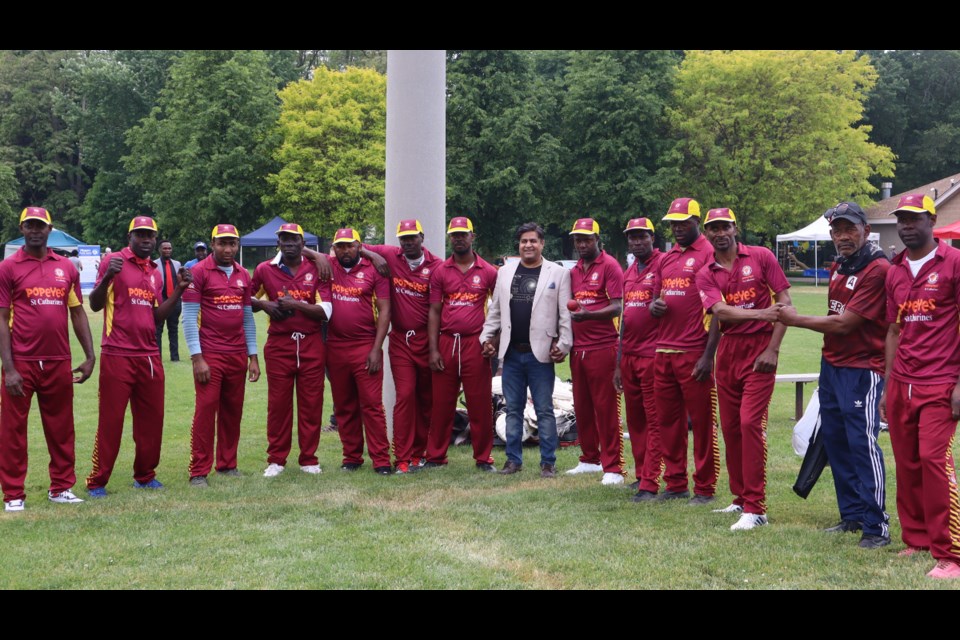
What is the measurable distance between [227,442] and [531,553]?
406 centimetres

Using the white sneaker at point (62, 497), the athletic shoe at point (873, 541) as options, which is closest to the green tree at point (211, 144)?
the white sneaker at point (62, 497)

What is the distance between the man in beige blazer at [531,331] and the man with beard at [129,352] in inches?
119

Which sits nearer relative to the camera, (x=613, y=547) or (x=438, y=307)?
(x=613, y=547)

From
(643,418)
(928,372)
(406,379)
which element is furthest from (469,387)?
(928,372)

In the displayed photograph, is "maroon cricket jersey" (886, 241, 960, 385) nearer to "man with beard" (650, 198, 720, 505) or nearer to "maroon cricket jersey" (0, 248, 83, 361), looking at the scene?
"man with beard" (650, 198, 720, 505)

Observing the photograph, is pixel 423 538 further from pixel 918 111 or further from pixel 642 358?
pixel 918 111

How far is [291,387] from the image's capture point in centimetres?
960

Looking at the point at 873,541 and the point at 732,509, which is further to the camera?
the point at 732,509

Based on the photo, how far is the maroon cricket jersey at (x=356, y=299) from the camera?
962cm

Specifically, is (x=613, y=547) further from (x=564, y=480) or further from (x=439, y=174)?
(x=439, y=174)

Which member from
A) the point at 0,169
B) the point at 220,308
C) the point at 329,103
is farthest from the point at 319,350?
the point at 0,169

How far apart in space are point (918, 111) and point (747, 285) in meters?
66.2

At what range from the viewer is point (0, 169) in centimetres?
5066

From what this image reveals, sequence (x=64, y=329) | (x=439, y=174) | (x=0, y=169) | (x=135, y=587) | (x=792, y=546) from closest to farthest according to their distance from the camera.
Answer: (x=135, y=587) < (x=792, y=546) < (x=64, y=329) < (x=439, y=174) < (x=0, y=169)
